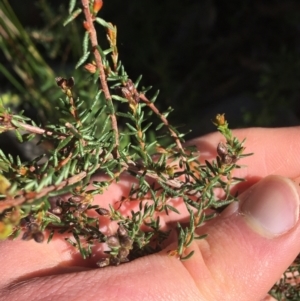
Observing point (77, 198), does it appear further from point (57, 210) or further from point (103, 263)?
point (103, 263)

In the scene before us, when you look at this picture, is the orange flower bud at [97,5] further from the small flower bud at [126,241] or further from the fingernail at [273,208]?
the fingernail at [273,208]

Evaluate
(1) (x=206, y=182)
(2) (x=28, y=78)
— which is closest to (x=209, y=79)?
(2) (x=28, y=78)

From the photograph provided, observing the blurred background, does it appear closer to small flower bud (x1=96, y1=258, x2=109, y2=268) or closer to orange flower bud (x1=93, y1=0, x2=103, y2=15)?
small flower bud (x1=96, y1=258, x2=109, y2=268)

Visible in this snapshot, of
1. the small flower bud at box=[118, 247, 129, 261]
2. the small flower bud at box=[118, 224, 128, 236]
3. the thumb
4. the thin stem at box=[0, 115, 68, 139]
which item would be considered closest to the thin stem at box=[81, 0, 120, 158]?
the thin stem at box=[0, 115, 68, 139]

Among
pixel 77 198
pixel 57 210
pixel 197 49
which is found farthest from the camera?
pixel 197 49

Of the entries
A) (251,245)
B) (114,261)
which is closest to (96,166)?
(114,261)

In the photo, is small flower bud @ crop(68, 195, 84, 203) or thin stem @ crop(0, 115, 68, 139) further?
small flower bud @ crop(68, 195, 84, 203)

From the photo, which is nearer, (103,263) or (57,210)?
(57,210)

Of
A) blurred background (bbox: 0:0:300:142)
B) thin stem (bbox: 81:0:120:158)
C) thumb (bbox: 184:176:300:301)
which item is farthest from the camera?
blurred background (bbox: 0:0:300:142)
